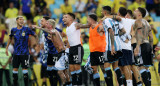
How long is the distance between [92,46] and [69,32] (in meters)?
1.04

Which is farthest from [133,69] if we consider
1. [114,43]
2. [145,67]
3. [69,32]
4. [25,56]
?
[25,56]

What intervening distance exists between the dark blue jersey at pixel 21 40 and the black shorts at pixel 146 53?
4419mm

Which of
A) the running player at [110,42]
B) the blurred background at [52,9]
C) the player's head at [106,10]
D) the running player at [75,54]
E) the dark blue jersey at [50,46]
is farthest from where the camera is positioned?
the blurred background at [52,9]

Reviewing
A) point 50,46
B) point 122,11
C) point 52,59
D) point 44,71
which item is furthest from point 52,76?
point 122,11

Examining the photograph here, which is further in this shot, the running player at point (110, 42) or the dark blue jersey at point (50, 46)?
the dark blue jersey at point (50, 46)

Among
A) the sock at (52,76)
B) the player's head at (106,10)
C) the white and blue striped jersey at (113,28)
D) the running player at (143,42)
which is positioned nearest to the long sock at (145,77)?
the running player at (143,42)

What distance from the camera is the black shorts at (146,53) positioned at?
10922mm

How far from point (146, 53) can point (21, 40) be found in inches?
186

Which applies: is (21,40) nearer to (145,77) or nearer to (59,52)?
(59,52)

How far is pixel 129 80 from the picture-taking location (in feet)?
34.3

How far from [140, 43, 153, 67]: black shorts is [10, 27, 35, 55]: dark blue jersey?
442 cm

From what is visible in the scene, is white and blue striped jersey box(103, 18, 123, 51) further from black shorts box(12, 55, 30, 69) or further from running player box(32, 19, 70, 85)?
black shorts box(12, 55, 30, 69)

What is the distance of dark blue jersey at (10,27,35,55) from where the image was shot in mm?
12781

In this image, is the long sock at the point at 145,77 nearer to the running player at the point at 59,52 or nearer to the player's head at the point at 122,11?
the player's head at the point at 122,11
